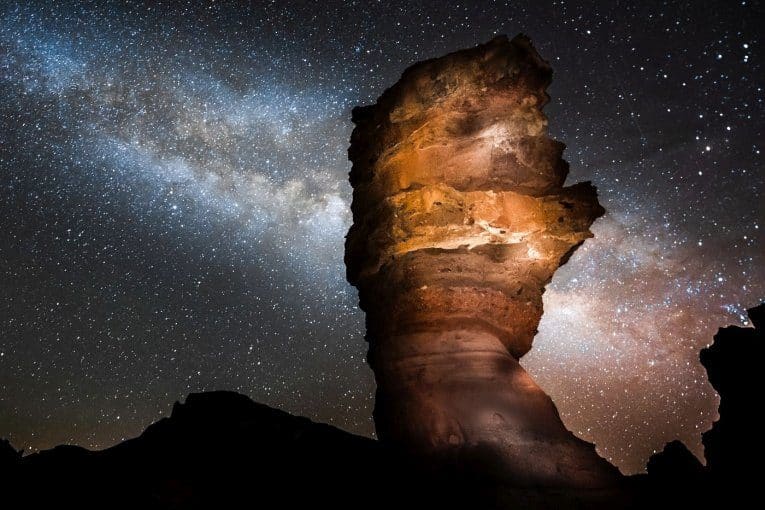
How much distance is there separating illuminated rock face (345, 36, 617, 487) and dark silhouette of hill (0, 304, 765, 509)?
143 cm

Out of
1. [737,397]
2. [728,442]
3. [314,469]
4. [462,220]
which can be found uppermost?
[462,220]

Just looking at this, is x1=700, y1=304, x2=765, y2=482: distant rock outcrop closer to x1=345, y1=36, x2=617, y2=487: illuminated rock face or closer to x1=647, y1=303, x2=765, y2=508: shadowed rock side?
x1=647, y1=303, x2=765, y2=508: shadowed rock side

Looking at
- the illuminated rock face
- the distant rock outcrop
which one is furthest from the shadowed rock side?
the illuminated rock face

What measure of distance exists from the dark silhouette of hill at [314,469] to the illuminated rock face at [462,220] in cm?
143

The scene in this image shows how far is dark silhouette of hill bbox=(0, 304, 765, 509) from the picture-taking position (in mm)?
5867

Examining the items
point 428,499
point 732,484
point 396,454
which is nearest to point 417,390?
point 396,454

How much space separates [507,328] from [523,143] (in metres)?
3.45

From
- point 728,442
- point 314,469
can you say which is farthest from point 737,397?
point 314,469

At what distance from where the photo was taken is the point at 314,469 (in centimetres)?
660

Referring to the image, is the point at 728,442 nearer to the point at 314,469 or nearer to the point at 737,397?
the point at 737,397

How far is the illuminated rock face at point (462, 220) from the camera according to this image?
852 cm

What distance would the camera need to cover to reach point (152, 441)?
6.76 metres

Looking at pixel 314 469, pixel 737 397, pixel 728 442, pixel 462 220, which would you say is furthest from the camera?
pixel 462 220

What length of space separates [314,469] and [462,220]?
4763 millimetres
